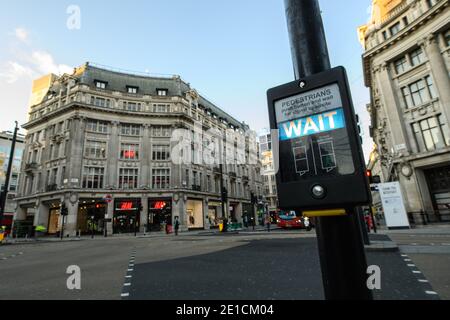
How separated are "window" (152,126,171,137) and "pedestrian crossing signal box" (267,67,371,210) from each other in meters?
38.9

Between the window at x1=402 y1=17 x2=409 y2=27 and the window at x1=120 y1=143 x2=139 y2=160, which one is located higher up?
the window at x1=402 y1=17 x2=409 y2=27

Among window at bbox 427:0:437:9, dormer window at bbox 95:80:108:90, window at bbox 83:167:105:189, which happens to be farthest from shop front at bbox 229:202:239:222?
window at bbox 427:0:437:9

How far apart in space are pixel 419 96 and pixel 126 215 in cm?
3553

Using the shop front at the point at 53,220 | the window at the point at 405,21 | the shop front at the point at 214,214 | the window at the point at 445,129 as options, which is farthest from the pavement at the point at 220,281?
the shop front at the point at 214,214

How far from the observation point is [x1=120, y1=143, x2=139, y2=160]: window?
36875mm

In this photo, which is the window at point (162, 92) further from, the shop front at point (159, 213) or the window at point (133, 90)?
the shop front at point (159, 213)

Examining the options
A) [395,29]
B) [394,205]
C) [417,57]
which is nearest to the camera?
[394,205]

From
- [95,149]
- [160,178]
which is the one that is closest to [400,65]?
[160,178]

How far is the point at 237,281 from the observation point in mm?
5270

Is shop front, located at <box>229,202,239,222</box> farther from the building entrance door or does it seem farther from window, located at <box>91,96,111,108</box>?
the building entrance door

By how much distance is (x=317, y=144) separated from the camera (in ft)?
4.74

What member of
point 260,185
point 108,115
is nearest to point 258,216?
point 260,185

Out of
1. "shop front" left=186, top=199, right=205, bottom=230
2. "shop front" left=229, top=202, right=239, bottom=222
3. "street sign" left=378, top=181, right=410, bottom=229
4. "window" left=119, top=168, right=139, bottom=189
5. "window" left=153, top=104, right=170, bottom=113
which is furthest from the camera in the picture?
"shop front" left=229, top=202, right=239, bottom=222

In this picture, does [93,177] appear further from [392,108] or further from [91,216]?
[392,108]
